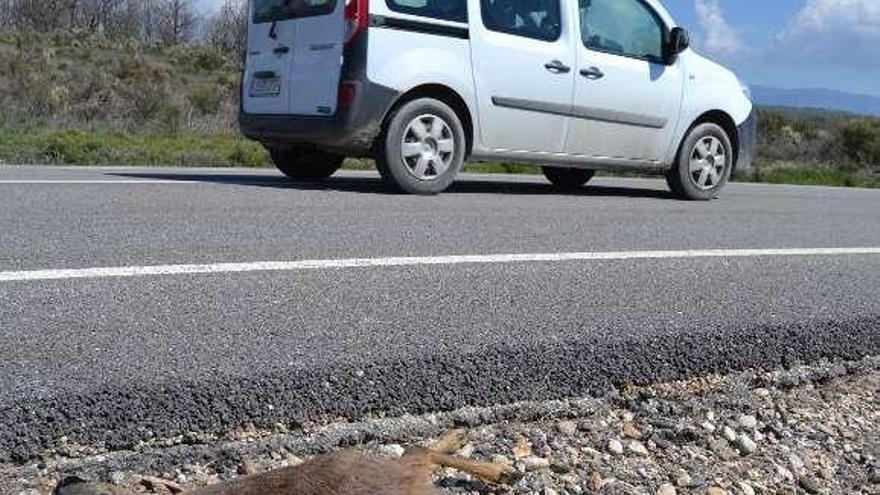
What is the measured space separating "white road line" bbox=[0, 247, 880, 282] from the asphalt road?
33 millimetres

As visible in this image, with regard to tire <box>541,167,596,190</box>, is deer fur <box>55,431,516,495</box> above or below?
above

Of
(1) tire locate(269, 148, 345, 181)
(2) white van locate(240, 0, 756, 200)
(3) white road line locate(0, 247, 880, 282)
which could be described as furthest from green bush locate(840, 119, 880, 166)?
(3) white road line locate(0, 247, 880, 282)

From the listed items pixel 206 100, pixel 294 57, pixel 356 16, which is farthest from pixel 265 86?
pixel 206 100

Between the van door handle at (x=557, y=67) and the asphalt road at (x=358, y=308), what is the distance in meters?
1.70

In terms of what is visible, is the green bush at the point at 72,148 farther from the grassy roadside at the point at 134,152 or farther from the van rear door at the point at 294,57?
the van rear door at the point at 294,57

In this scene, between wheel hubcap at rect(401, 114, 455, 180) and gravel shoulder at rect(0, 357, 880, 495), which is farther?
wheel hubcap at rect(401, 114, 455, 180)

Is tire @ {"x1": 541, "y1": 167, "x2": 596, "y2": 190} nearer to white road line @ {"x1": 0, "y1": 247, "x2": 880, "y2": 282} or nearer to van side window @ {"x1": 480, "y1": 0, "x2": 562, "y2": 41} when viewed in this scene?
van side window @ {"x1": 480, "y1": 0, "x2": 562, "y2": 41}

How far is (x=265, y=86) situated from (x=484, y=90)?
185 cm

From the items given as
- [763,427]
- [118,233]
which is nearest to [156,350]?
[763,427]

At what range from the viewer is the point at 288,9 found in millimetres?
8750

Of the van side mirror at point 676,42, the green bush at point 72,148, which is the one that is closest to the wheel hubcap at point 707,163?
the van side mirror at point 676,42

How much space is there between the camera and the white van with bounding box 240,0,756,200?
26.7ft

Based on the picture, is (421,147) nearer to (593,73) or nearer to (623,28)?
(593,73)

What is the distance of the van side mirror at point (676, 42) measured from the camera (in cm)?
951
